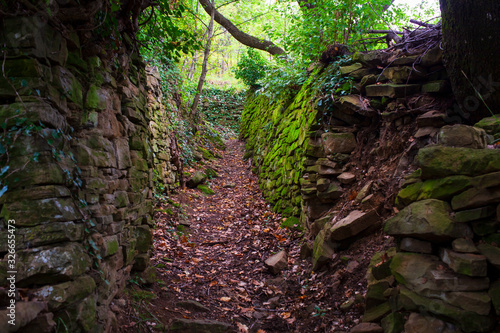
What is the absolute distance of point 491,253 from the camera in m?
2.26

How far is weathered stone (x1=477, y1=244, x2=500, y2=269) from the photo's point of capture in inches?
87.0

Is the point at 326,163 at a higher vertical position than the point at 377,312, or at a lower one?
higher

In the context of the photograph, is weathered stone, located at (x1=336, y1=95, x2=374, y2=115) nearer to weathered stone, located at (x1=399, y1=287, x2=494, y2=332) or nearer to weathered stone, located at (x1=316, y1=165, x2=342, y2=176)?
weathered stone, located at (x1=316, y1=165, x2=342, y2=176)

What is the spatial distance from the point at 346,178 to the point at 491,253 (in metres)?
2.66

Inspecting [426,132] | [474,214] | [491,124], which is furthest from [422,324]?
[426,132]

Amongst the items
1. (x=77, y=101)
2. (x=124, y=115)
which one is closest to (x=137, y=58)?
(x=124, y=115)

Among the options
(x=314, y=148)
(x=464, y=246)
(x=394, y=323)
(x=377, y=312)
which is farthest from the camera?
(x=314, y=148)

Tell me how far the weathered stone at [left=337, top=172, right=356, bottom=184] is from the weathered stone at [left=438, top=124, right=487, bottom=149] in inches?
79.3

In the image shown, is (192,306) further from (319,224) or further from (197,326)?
(319,224)

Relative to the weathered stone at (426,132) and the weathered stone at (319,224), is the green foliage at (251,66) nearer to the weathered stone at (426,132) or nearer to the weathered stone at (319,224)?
the weathered stone at (319,224)

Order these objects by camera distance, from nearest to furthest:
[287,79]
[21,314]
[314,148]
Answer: [21,314] → [314,148] → [287,79]

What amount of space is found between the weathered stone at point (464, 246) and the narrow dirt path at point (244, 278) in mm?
1208

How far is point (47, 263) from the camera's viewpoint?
6.56 feet

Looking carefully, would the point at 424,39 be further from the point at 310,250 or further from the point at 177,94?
the point at 177,94
